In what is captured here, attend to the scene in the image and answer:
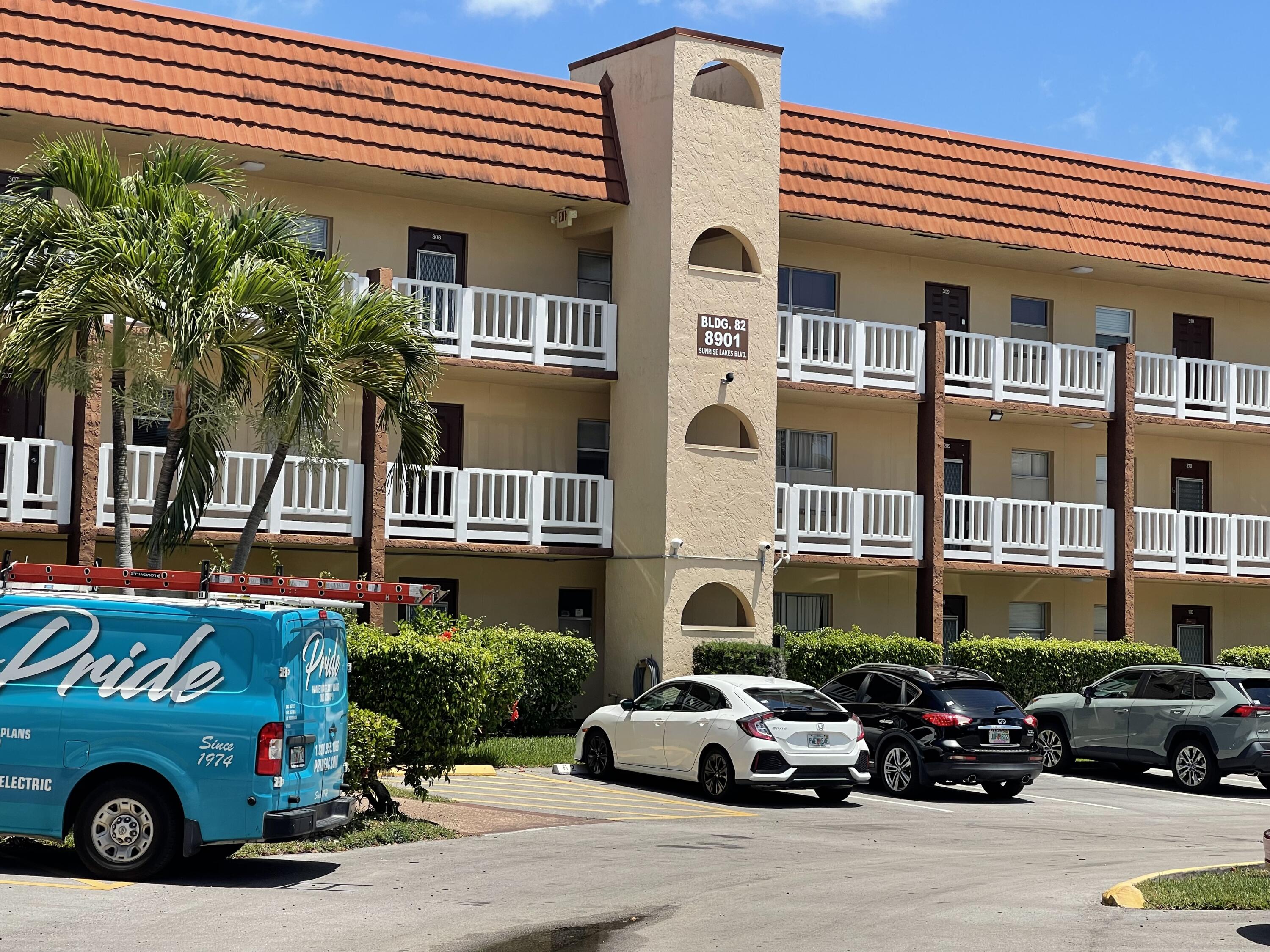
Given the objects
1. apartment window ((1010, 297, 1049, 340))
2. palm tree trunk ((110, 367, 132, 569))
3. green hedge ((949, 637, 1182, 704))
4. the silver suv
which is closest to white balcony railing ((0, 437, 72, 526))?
palm tree trunk ((110, 367, 132, 569))

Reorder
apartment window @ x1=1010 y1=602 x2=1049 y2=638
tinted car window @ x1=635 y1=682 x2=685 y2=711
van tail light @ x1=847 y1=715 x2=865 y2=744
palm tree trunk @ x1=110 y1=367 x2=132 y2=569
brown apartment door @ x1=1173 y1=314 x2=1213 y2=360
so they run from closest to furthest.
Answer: palm tree trunk @ x1=110 y1=367 x2=132 y2=569, van tail light @ x1=847 y1=715 x2=865 y2=744, tinted car window @ x1=635 y1=682 x2=685 y2=711, apartment window @ x1=1010 y1=602 x2=1049 y2=638, brown apartment door @ x1=1173 y1=314 x2=1213 y2=360

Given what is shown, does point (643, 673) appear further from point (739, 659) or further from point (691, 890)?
point (691, 890)

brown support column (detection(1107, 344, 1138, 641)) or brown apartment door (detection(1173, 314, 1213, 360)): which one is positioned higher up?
brown apartment door (detection(1173, 314, 1213, 360))

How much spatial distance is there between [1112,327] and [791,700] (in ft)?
58.4

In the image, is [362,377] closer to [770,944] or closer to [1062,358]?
[770,944]

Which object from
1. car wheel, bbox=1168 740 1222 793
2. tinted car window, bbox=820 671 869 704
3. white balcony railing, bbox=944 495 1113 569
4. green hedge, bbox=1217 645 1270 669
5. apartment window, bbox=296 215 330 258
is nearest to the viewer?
tinted car window, bbox=820 671 869 704

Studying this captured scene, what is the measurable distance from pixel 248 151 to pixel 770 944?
1792 cm

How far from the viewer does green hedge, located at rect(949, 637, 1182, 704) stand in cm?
2744

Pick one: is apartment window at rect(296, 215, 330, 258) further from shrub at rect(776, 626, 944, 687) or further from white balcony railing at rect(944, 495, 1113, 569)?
white balcony railing at rect(944, 495, 1113, 569)

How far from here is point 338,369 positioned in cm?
1853

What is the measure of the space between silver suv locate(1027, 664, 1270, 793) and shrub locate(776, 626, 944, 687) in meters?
3.07

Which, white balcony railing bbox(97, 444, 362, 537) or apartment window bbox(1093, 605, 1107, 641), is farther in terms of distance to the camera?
apartment window bbox(1093, 605, 1107, 641)

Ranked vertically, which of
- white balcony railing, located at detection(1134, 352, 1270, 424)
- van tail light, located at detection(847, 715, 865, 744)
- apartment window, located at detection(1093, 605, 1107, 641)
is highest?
white balcony railing, located at detection(1134, 352, 1270, 424)

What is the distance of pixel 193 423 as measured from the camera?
1773 centimetres
